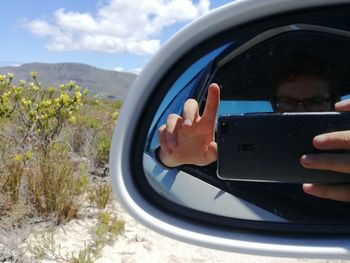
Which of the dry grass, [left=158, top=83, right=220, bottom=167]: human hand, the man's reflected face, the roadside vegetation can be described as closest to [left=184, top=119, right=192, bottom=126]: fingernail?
[left=158, top=83, right=220, bottom=167]: human hand

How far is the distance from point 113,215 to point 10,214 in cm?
100

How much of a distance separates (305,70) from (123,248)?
9.58ft

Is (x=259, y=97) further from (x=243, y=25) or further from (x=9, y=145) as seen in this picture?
(x=9, y=145)

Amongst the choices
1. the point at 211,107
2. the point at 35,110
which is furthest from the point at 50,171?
the point at 211,107

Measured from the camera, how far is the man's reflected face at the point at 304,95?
1.38 m

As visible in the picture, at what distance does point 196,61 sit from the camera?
1.52 metres

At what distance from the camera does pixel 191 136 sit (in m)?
1.42

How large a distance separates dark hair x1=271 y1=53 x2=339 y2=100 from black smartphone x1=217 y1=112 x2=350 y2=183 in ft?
1.19

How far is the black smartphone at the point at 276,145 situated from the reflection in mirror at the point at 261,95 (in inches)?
8.0

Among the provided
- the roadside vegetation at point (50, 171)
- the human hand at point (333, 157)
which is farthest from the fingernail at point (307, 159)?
the roadside vegetation at point (50, 171)

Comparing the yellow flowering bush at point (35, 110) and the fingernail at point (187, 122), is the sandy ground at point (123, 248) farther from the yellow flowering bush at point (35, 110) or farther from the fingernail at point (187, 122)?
the fingernail at point (187, 122)

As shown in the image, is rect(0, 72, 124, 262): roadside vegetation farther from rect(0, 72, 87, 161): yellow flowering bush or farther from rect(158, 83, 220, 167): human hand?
rect(158, 83, 220, 167): human hand

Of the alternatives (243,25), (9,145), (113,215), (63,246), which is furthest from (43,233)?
(243,25)

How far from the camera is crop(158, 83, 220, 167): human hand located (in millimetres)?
1397
